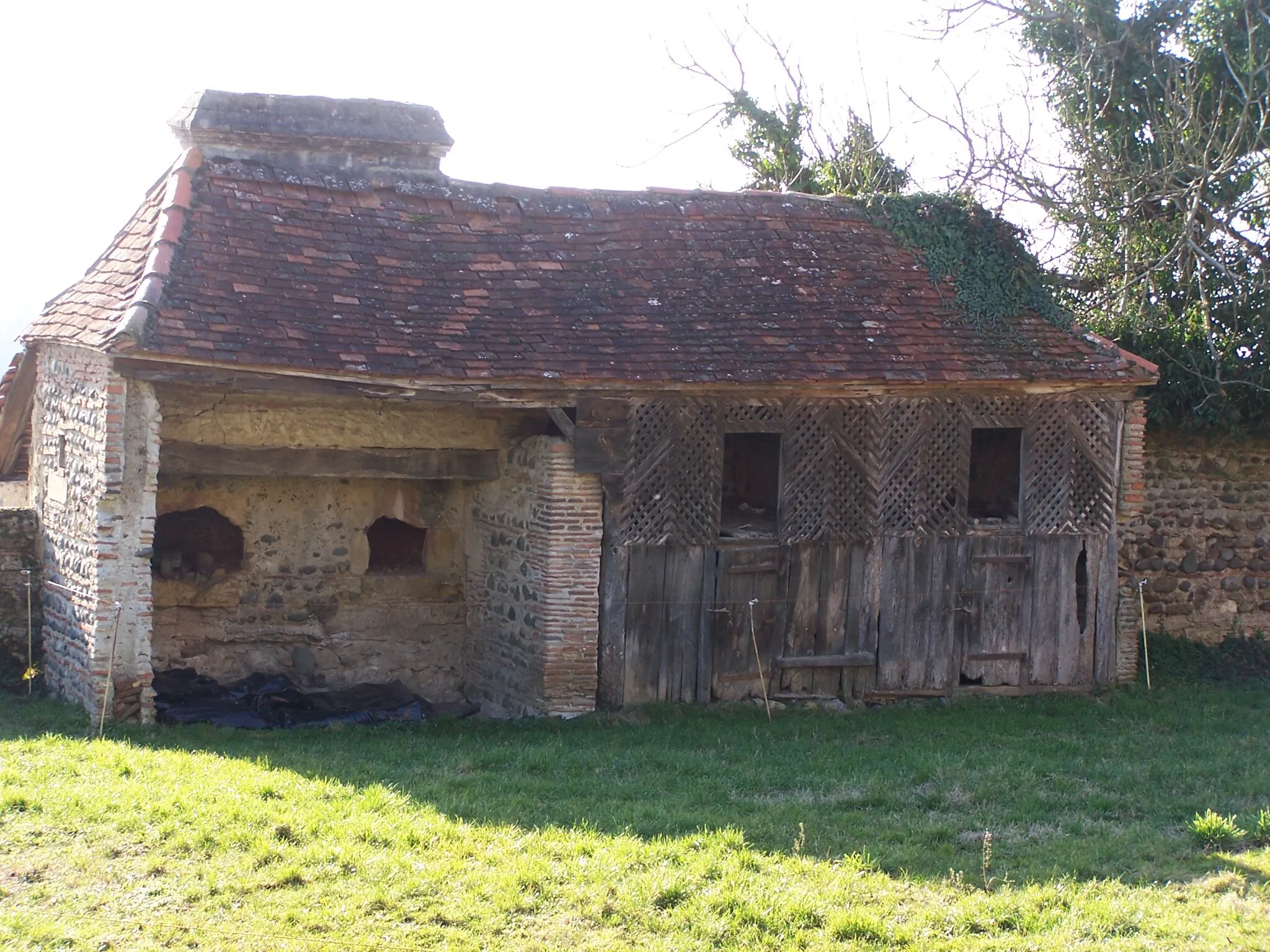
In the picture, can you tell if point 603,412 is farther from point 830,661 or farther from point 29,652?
point 29,652

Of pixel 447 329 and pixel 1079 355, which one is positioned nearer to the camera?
pixel 447 329

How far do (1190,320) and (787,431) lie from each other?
250 inches

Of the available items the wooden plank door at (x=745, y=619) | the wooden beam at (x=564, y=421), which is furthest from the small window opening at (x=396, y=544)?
the wooden plank door at (x=745, y=619)

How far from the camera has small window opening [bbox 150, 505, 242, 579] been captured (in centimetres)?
1234

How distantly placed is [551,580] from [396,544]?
2561 millimetres

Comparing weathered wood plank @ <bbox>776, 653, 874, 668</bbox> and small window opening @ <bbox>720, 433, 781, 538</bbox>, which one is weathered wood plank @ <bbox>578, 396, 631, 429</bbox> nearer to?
weathered wood plank @ <bbox>776, 653, 874, 668</bbox>

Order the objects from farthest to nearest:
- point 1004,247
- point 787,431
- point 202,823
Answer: point 1004,247 < point 787,431 < point 202,823

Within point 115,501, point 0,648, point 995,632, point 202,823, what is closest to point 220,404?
point 115,501

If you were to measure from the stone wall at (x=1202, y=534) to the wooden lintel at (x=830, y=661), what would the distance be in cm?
432

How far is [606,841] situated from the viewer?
305 inches

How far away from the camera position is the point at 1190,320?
1548cm

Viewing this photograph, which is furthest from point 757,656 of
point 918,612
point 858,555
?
point 918,612

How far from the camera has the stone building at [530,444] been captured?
1073 centimetres

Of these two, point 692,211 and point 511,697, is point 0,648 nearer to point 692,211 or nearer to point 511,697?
point 511,697
